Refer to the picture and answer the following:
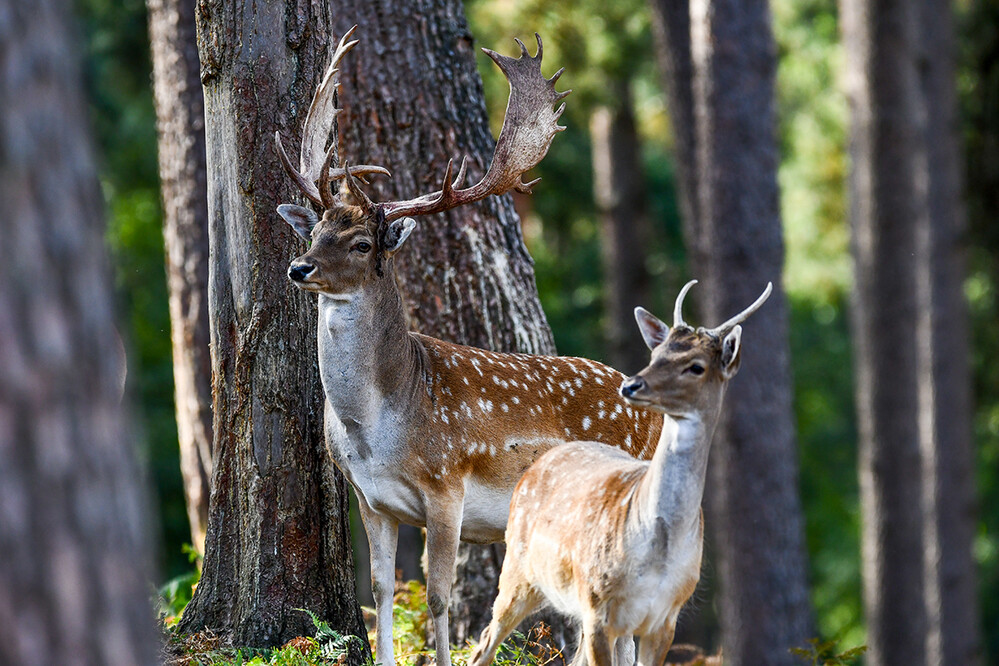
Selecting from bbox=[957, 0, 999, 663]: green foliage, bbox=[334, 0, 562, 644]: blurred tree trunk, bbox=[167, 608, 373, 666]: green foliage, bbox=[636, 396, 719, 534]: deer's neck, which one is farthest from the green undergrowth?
bbox=[957, 0, 999, 663]: green foliage

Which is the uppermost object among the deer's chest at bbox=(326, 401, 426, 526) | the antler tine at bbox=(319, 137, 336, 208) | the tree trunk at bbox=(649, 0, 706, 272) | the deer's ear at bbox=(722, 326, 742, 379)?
the tree trunk at bbox=(649, 0, 706, 272)

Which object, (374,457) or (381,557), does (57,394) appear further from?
(381,557)

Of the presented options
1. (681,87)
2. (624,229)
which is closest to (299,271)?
(681,87)

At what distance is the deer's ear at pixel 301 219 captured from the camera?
575 cm

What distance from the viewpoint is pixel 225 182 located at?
6035 mm

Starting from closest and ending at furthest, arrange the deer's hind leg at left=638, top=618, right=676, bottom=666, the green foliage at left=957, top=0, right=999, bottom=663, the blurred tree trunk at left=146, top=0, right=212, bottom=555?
the deer's hind leg at left=638, top=618, right=676, bottom=666
the blurred tree trunk at left=146, top=0, right=212, bottom=555
the green foliage at left=957, top=0, right=999, bottom=663

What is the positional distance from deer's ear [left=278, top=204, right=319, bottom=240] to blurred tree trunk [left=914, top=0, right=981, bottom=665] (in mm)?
11887

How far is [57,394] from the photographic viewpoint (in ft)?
8.80

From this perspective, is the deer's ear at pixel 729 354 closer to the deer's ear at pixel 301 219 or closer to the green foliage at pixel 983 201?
the deer's ear at pixel 301 219

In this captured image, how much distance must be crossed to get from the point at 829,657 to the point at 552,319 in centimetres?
1579

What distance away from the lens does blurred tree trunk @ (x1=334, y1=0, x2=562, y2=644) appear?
770 centimetres

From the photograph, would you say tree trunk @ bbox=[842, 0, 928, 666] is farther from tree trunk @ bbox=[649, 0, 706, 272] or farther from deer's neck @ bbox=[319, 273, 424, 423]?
deer's neck @ bbox=[319, 273, 424, 423]

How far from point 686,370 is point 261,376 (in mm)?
A: 2194

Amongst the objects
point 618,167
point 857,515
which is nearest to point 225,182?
point 618,167
